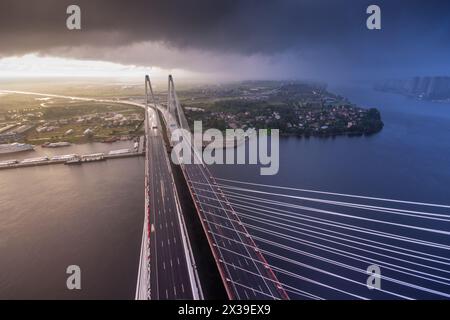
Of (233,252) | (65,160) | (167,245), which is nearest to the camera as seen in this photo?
(233,252)

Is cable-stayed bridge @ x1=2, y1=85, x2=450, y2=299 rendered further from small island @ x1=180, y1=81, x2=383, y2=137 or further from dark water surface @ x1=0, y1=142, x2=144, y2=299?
small island @ x1=180, y1=81, x2=383, y2=137

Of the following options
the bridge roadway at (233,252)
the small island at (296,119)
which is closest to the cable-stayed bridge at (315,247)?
the bridge roadway at (233,252)

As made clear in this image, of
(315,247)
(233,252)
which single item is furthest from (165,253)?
(315,247)

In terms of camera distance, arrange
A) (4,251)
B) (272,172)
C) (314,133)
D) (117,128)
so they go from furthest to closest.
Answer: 1. (117,128)
2. (314,133)
3. (272,172)
4. (4,251)

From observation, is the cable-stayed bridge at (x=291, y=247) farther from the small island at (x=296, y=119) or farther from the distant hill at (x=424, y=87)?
the distant hill at (x=424, y=87)

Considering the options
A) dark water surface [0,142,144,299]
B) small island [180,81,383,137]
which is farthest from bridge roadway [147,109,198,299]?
small island [180,81,383,137]

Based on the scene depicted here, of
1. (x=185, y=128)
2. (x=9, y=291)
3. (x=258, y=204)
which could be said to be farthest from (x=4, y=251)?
(x=185, y=128)

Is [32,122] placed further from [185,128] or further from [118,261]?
[118,261]

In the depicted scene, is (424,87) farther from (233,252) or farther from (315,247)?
(233,252)

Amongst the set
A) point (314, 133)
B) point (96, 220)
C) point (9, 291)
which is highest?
point (314, 133)

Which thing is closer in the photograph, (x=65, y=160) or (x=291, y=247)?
(x=291, y=247)

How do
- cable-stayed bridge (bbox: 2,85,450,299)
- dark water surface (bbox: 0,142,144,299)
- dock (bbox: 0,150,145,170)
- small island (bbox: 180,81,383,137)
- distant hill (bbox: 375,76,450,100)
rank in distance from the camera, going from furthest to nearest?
distant hill (bbox: 375,76,450,100) → small island (bbox: 180,81,383,137) → dock (bbox: 0,150,145,170) → dark water surface (bbox: 0,142,144,299) → cable-stayed bridge (bbox: 2,85,450,299)
